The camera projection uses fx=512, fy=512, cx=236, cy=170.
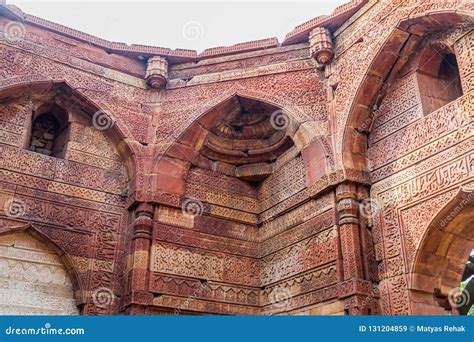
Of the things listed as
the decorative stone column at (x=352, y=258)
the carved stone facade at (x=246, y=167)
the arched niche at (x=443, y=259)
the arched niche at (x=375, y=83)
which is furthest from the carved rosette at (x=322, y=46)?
the arched niche at (x=443, y=259)

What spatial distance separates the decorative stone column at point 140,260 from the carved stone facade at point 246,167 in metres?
0.02

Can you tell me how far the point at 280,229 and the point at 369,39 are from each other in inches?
114

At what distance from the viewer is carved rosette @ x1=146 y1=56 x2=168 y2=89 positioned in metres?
7.80

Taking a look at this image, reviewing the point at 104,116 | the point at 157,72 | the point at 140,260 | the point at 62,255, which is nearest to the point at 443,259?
the point at 140,260

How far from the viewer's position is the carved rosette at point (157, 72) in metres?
7.80

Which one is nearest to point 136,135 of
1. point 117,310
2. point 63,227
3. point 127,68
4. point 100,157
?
point 100,157

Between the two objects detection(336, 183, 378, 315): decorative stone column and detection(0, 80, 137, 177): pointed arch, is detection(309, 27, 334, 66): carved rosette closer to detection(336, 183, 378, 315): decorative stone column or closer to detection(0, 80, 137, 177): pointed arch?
detection(336, 183, 378, 315): decorative stone column

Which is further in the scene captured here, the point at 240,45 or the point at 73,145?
the point at 240,45

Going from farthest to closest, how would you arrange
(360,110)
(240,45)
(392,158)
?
(240,45) → (360,110) → (392,158)

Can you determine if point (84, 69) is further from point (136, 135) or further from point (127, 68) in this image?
point (136, 135)

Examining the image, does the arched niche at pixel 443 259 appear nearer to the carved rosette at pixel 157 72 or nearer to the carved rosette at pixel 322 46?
the carved rosette at pixel 322 46

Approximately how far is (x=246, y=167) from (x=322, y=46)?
2.27m

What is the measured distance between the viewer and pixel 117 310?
6.66 m

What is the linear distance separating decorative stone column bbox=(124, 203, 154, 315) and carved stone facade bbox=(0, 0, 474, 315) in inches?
0.8
